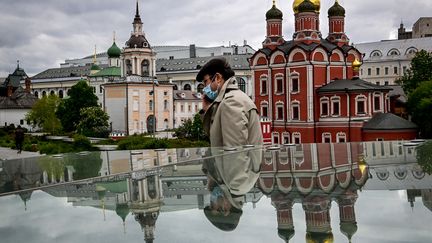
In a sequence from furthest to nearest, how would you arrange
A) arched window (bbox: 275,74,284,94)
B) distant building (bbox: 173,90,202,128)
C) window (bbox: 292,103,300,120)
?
distant building (bbox: 173,90,202,128) < arched window (bbox: 275,74,284,94) < window (bbox: 292,103,300,120)

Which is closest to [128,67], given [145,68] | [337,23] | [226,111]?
[145,68]

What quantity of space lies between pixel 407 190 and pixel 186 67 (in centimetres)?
6659

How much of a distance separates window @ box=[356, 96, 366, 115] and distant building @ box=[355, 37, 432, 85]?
108 ft

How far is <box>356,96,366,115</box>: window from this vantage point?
3036cm

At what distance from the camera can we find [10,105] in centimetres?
6234

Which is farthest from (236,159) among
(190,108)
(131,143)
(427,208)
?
(190,108)

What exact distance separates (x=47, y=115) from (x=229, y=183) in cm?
4910

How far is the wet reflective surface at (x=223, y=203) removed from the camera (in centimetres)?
249

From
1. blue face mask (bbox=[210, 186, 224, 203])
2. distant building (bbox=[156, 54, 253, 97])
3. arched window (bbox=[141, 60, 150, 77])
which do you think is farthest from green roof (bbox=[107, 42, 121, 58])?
blue face mask (bbox=[210, 186, 224, 203])

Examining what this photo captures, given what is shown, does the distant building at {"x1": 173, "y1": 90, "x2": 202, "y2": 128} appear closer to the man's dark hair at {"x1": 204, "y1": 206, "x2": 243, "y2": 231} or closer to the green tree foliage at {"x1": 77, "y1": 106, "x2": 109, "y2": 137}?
the green tree foliage at {"x1": 77, "y1": 106, "x2": 109, "y2": 137}

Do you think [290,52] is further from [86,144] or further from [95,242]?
[95,242]

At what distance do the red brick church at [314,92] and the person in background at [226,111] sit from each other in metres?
25.6

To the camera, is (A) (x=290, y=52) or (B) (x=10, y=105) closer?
(A) (x=290, y=52)

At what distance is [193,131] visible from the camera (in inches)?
1604
